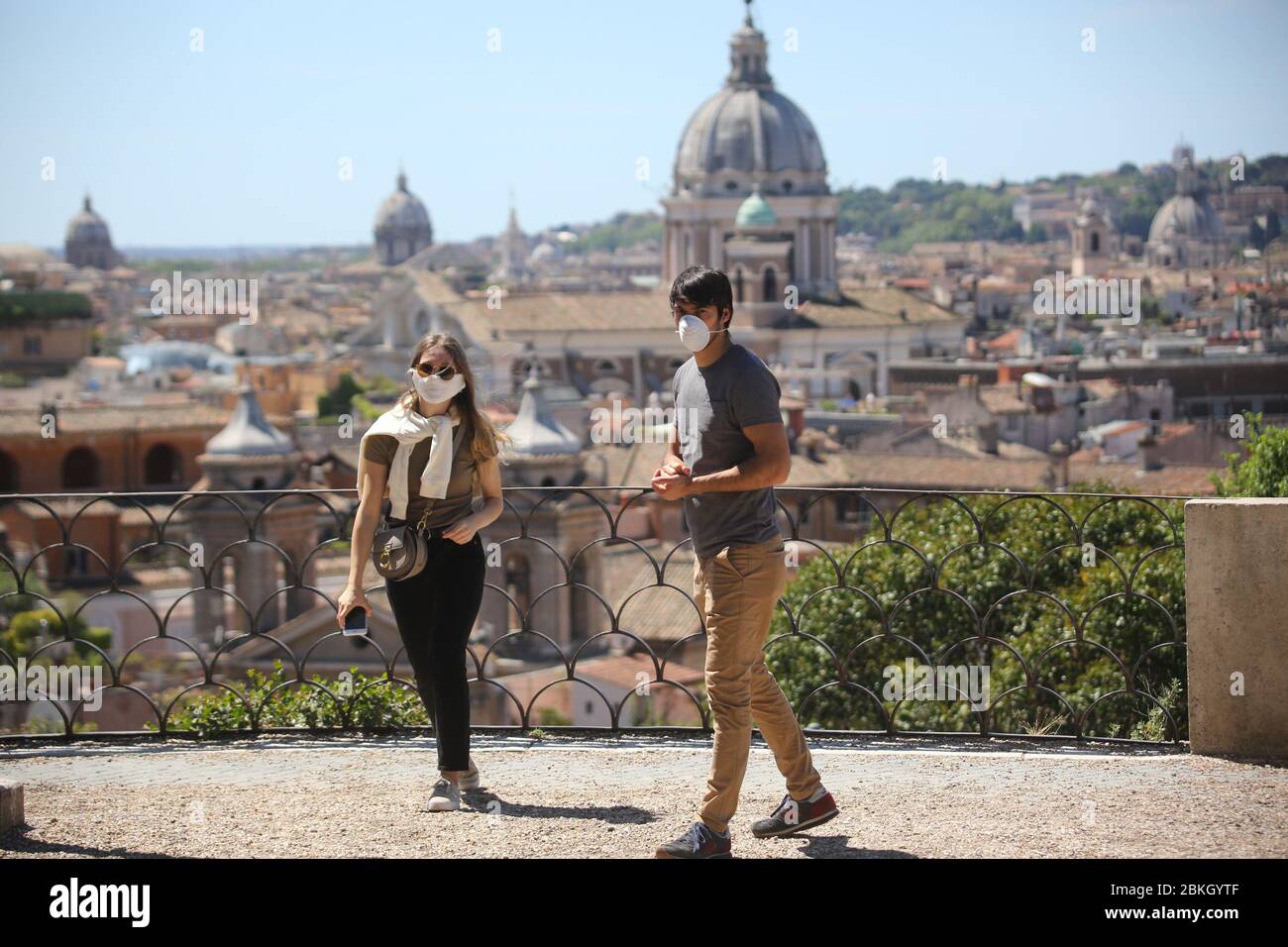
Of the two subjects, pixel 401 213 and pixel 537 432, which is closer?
pixel 537 432

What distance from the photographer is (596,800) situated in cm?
470

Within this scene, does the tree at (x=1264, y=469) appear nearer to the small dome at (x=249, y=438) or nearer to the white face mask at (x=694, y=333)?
the white face mask at (x=694, y=333)

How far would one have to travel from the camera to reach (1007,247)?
525 feet

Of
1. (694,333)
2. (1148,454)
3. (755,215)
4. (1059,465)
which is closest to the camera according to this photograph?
(694,333)

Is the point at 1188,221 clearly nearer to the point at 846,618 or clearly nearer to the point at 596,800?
the point at 846,618

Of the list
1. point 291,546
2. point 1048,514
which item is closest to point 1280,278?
point 291,546

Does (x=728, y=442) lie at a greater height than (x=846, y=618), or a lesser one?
greater

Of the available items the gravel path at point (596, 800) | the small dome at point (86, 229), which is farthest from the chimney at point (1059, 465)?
the small dome at point (86, 229)

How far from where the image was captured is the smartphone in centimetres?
452

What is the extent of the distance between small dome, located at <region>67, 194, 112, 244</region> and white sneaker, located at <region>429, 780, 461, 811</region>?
572ft

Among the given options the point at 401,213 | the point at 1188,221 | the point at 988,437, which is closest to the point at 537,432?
the point at 988,437

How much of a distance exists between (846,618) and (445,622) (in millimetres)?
9318

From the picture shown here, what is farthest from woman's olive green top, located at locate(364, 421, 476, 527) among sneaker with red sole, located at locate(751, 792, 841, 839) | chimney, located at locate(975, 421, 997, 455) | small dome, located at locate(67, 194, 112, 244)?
small dome, located at locate(67, 194, 112, 244)

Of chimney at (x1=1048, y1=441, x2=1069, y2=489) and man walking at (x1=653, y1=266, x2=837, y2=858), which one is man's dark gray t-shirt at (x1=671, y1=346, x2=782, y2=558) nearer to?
man walking at (x1=653, y1=266, x2=837, y2=858)
